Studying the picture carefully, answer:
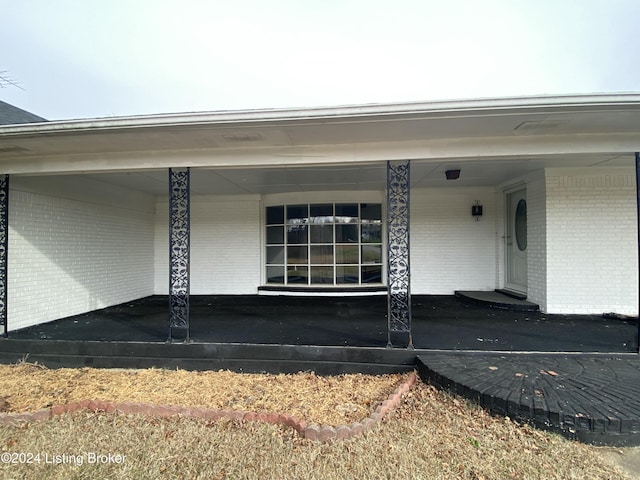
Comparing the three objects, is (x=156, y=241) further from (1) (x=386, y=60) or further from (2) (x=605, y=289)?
(2) (x=605, y=289)

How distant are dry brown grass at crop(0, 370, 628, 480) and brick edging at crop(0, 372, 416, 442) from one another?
0.21 ft

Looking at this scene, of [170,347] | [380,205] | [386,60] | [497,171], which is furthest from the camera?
[386,60]

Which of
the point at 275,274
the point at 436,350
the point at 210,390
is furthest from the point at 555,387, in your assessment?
the point at 275,274

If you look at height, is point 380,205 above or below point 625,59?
below

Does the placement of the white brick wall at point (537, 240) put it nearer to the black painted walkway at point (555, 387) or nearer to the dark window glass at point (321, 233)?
the black painted walkway at point (555, 387)

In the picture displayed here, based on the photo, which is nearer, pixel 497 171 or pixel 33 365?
pixel 33 365

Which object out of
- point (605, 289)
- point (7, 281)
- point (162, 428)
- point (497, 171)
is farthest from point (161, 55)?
point (605, 289)

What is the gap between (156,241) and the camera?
321 inches

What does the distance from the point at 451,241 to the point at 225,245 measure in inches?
209

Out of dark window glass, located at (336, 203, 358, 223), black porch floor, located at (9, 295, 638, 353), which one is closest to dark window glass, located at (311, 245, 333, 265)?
dark window glass, located at (336, 203, 358, 223)

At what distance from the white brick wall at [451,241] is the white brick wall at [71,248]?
6.35 metres

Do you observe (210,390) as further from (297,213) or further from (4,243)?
(297,213)

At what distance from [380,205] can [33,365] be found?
6693mm

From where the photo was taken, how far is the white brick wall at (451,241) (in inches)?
286
